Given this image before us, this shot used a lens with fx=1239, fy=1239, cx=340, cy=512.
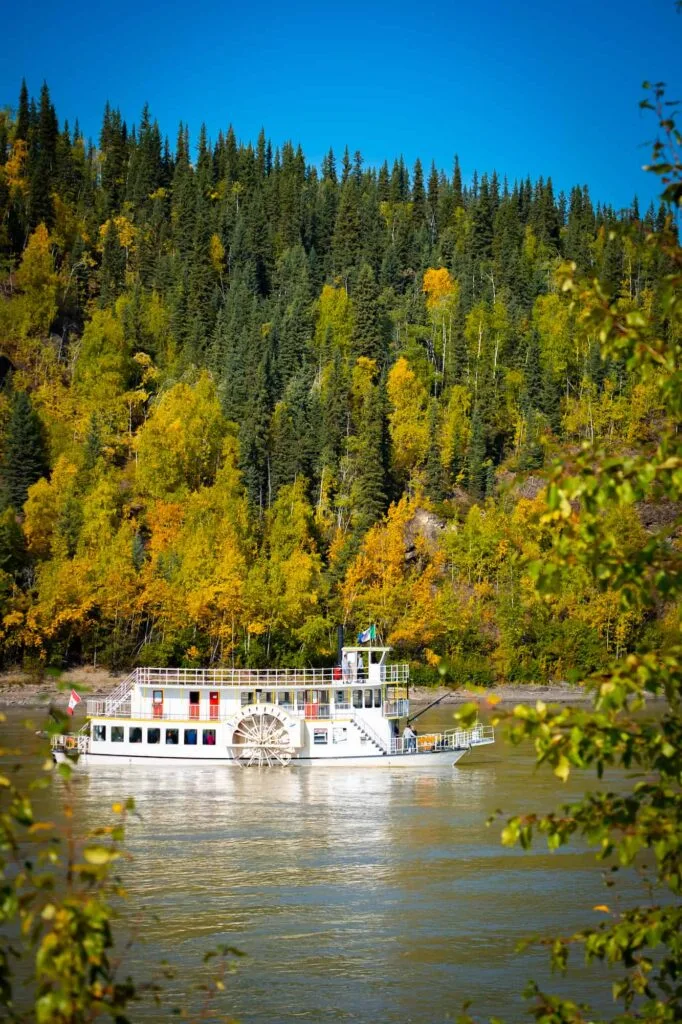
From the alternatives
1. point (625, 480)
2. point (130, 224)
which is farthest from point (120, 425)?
point (625, 480)

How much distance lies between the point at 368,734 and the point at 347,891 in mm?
21710

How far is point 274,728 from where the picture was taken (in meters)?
51.0

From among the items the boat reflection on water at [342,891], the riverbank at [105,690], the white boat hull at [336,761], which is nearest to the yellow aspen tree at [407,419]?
the riverbank at [105,690]

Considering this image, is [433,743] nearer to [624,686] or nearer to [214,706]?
[214,706]

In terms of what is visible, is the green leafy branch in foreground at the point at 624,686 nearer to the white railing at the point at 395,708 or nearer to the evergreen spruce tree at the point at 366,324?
the white railing at the point at 395,708

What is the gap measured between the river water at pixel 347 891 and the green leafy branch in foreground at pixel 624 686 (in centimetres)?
969

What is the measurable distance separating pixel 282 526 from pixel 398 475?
1535 cm

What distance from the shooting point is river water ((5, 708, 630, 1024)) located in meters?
21.4

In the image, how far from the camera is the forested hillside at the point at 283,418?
8788 cm

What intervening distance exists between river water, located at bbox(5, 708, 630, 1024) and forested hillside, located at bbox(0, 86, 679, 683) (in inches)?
1023

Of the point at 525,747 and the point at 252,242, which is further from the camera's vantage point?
the point at 252,242

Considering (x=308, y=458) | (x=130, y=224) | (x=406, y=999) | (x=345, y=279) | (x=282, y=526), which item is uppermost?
(x=130, y=224)

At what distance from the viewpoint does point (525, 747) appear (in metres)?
58.4

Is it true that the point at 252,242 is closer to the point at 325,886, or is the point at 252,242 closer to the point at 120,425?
the point at 120,425
